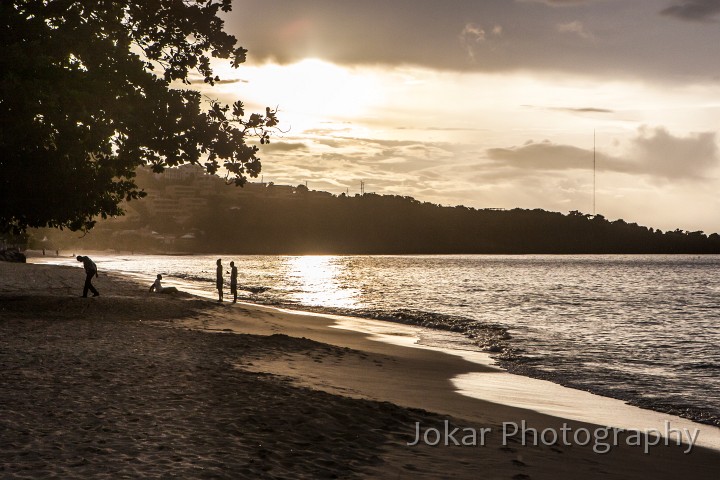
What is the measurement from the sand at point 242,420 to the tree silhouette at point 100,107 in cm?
720

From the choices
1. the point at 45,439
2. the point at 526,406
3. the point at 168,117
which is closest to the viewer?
the point at 45,439

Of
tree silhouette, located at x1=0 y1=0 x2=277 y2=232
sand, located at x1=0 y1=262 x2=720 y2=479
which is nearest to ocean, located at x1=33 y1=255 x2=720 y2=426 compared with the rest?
sand, located at x1=0 y1=262 x2=720 y2=479

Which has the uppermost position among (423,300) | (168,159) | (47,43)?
(47,43)

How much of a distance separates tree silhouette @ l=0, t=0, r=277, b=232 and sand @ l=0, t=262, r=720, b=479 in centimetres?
720

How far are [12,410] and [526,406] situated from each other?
9622 millimetres

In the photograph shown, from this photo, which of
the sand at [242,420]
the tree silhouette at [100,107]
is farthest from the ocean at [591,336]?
the tree silhouette at [100,107]

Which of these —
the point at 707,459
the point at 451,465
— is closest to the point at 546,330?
the point at 707,459

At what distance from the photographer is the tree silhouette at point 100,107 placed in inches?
834

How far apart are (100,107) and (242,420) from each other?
54.3 ft

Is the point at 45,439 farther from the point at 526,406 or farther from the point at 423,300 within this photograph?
the point at 423,300

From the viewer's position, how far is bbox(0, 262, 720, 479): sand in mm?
7551

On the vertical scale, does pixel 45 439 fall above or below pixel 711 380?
above

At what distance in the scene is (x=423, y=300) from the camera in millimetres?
55625

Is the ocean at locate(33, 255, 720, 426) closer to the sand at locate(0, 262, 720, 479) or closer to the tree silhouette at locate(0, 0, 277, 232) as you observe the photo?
the sand at locate(0, 262, 720, 479)
